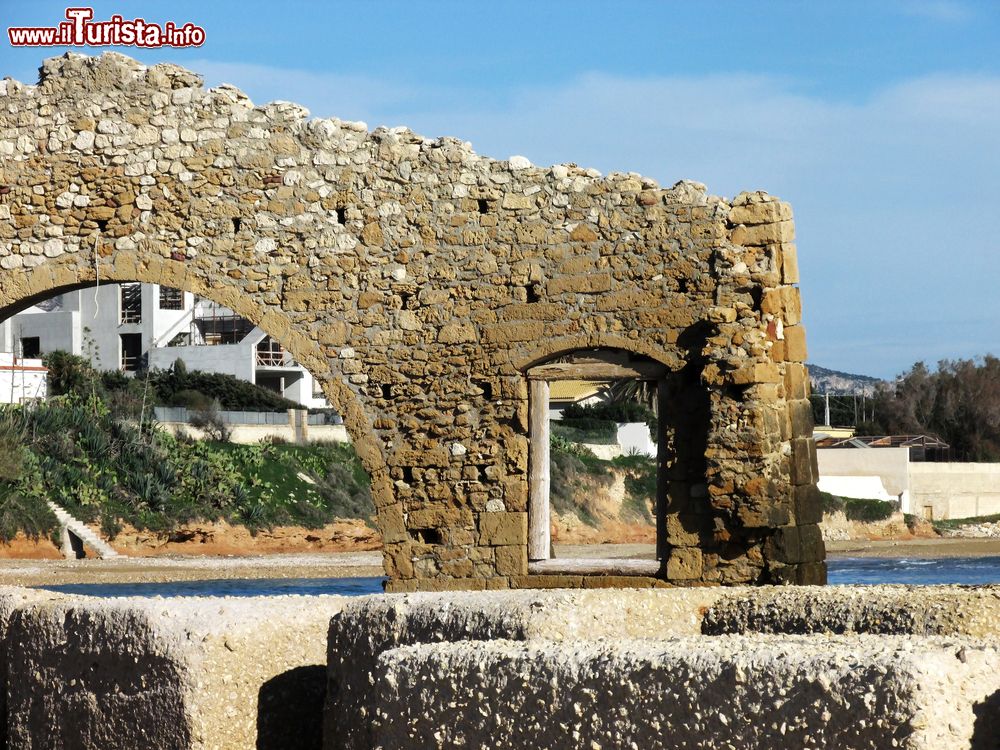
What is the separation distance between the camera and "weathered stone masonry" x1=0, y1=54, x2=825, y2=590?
8.40 metres

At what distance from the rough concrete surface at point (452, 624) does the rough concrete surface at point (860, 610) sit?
131 millimetres

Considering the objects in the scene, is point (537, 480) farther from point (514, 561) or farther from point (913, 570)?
point (913, 570)

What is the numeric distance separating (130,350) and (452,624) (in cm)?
4180

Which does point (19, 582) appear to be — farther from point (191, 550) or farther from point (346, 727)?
point (346, 727)

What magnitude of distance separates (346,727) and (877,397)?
59.7 meters

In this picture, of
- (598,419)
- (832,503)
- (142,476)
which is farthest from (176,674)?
(598,419)

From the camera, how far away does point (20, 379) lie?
3155cm

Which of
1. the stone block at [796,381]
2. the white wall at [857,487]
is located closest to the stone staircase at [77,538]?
the stone block at [796,381]

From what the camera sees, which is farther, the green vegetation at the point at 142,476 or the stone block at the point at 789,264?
the green vegetation at the point at 142,476

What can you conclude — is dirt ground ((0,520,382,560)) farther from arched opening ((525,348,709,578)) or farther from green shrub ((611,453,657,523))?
arched opening ((525,348,709,578))

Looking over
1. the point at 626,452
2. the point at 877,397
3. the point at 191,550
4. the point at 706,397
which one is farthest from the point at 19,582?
the point at 877,397

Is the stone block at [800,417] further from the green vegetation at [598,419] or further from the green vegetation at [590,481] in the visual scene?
the green vegetation at [598,419]

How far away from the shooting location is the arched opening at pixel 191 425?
2469cm

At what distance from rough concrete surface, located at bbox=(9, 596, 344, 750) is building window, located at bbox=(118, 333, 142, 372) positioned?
40418 millimetres
